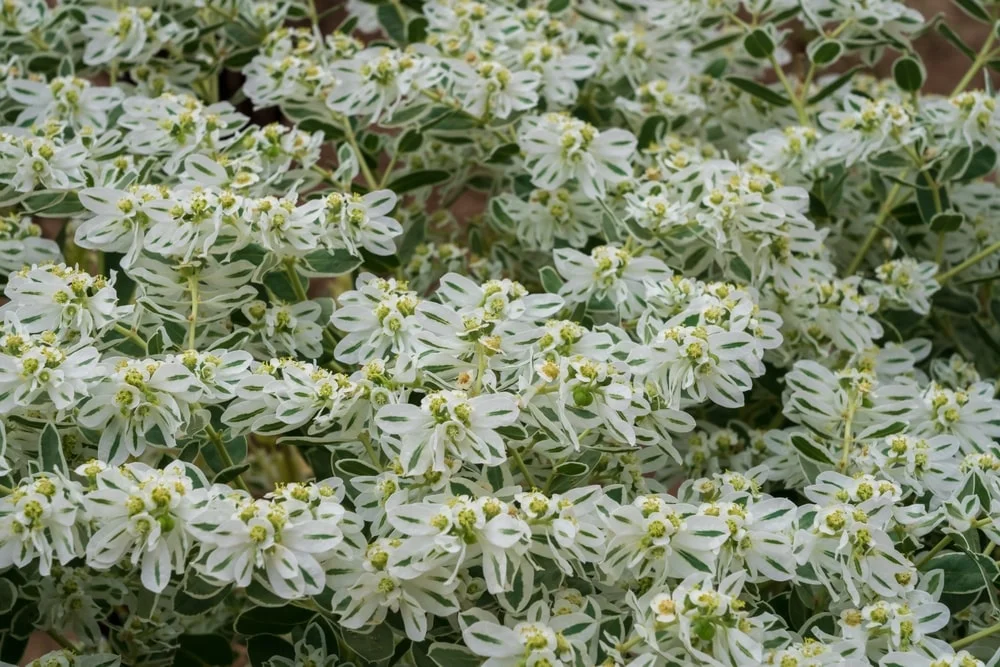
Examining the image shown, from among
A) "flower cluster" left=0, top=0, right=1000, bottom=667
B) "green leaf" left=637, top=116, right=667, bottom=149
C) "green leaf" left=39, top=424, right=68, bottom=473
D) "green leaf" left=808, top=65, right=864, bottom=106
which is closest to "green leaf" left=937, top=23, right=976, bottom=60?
"flower cluster" left=0, top=0, right=1000, bottom=667

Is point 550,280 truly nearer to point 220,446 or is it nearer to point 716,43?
point 220,446

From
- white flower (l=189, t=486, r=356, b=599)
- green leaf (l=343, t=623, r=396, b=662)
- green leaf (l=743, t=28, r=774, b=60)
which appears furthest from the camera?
green leaf (l=743, t=28, r=774, b=60)

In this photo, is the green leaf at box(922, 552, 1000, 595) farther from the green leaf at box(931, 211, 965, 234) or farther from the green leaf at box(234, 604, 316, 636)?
the green leaf at box(234, 604, 316, 636)

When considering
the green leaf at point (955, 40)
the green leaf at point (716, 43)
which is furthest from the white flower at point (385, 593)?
the green leaf at point (955, 40)

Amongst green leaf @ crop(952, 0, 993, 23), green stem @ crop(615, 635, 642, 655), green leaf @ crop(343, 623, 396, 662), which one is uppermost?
green leaf @ crop(952, 0, 993, 23)

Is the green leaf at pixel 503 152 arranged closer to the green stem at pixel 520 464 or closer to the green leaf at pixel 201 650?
the green stem at pixel 520 464

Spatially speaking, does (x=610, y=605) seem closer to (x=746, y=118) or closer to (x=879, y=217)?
(x=879, y=217)

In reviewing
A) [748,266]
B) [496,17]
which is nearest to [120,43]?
[496,17]
